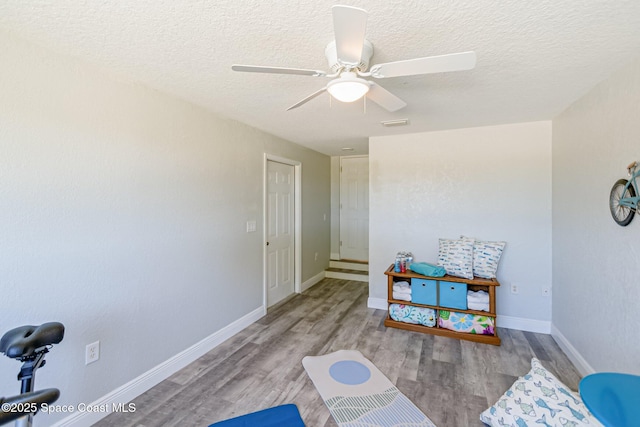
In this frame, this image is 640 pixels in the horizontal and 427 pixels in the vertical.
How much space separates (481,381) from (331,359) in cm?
126

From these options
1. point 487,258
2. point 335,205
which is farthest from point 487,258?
point 335,205

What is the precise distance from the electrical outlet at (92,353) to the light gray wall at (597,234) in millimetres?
3457

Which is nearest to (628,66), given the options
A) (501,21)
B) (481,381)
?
(501,21)

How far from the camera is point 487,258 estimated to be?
10.3 ft

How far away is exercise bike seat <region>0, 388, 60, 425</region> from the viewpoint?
855 mm

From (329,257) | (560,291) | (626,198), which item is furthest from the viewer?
(329,257)

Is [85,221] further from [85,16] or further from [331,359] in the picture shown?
[331,359]

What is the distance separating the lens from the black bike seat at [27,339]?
124 cm

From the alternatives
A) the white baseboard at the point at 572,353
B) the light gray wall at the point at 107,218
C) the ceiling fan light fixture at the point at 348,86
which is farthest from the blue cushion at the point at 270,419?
the white baseboard at the point at 572,353

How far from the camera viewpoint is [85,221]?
1.83 metres

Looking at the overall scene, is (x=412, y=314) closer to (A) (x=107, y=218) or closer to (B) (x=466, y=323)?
(B) (x=466, y=323)

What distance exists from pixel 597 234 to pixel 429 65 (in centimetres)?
206

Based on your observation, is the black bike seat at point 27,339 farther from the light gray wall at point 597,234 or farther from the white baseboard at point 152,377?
the light gray wall at point 597,234

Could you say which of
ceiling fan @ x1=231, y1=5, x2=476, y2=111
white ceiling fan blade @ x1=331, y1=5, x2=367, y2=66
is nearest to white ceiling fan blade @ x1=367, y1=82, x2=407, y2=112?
ceiling fan @ x1=231, y1=5, x2=476, y2=111
